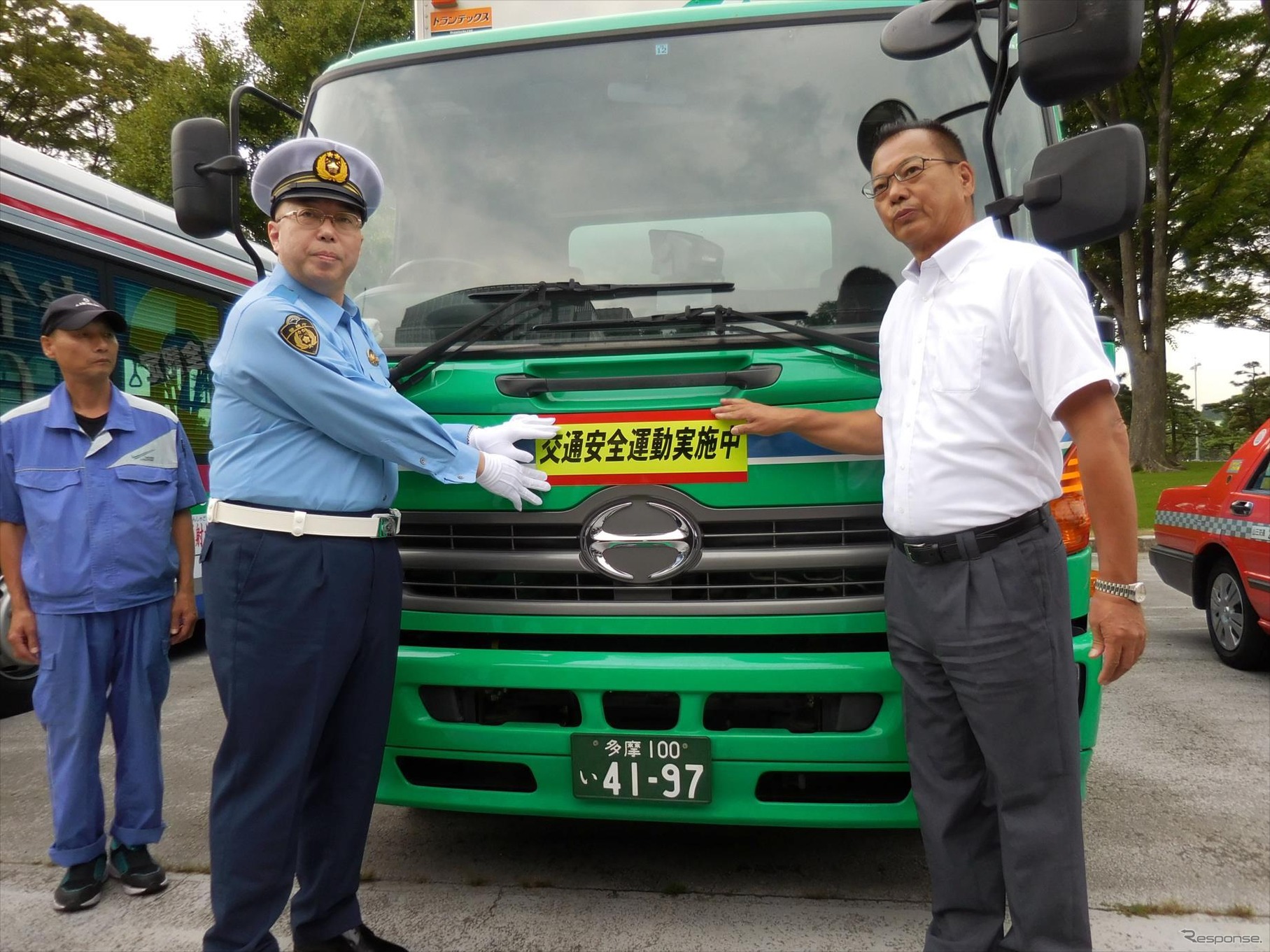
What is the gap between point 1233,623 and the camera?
5.84 meters

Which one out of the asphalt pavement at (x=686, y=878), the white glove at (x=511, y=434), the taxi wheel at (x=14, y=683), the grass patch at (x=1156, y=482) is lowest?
the asphalt pavement at (x=686, y=878)

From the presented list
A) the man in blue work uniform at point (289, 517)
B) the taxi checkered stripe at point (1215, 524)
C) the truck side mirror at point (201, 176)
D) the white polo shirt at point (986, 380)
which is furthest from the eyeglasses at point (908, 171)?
the taxi checkered stripe at point (1215, 524)

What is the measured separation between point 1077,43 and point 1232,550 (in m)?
4.52

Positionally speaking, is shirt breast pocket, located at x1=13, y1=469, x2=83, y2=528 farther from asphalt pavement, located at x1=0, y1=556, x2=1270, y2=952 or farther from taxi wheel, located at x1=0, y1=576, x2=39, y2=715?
taxi wheel, located at x1=0, y1=576, x2=39, y2=715

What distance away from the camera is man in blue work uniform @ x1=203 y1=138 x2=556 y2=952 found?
2.34 metres

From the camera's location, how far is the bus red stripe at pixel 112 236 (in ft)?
16.1

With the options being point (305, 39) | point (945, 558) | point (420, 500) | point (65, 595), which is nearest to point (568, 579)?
point (420, 500)

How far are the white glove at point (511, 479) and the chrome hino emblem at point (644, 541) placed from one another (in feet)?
0.55

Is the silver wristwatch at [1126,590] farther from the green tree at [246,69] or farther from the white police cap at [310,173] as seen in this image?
the green tree at [246,69]

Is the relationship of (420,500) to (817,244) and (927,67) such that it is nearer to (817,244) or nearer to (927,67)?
(817,244)

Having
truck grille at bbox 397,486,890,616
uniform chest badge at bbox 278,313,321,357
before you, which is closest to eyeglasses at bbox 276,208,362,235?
uniform chest badge at bbox 278,313,321,357

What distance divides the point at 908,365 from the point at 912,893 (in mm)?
1665

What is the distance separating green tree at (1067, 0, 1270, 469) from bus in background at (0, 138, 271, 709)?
1399 centimetres

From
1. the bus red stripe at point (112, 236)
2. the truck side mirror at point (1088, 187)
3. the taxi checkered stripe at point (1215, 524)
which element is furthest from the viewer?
the taxi checkered stripe at point (1215, 524)
